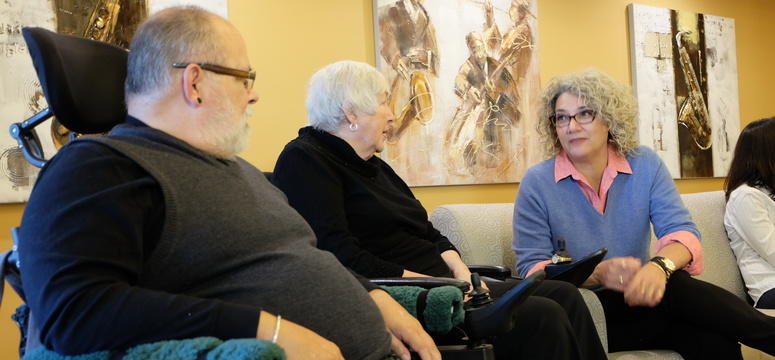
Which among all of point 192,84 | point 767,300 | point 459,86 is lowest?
point 767,300

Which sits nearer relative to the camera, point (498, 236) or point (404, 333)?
point (404, 333)

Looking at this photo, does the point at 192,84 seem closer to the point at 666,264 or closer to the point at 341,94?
the point at 341,94

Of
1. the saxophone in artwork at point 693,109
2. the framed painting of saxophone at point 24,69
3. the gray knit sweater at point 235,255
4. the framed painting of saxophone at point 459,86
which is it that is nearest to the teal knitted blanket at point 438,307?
the gray knit sweater at point 235,255

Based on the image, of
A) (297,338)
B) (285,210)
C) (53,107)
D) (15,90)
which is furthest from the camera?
(15,90)

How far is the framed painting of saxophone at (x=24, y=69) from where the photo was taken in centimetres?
259

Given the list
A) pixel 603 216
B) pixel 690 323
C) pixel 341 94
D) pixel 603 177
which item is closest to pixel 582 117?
pixel 603 177

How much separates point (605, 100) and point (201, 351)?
2065 millimetres

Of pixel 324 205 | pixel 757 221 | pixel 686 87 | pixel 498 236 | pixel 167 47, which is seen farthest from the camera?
pixel 686 87

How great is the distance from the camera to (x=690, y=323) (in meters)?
2.49

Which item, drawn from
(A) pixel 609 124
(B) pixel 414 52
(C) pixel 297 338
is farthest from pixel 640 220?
(C) pixel 297 338

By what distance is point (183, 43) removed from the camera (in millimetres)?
1505

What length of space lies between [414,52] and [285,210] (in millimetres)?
2352

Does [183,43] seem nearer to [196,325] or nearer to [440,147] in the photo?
[196,325]

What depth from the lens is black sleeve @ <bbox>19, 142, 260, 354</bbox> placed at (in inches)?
45.6
